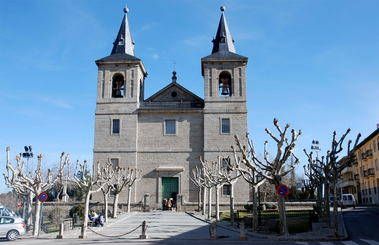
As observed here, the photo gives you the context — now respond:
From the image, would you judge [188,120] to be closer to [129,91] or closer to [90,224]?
[129,91]

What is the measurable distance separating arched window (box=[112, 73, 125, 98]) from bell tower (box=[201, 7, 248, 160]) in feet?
29.2

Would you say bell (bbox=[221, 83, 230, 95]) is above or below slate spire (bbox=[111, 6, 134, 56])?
below

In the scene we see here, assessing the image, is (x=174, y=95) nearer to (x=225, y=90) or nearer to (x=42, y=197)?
(x=225, y=90)

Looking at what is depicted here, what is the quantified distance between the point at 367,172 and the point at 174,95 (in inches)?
1187

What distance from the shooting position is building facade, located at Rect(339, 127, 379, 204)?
169 feet

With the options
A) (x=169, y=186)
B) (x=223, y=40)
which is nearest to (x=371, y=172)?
(x=223, y=40)

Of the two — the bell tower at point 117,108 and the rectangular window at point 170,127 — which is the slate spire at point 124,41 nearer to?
the bell tower at point 117,108

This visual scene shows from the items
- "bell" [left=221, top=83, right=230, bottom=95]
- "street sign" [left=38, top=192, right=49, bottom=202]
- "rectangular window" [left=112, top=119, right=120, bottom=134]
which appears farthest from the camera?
"bell" [left=221, top=83, right=230, bottom=95]

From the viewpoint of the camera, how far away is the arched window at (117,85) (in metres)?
42.7

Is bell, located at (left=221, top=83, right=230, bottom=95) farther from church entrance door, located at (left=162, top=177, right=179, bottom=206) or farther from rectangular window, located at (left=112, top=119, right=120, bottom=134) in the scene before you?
rectangular window, located at (left=112, top=119, right=120, bottom=134)

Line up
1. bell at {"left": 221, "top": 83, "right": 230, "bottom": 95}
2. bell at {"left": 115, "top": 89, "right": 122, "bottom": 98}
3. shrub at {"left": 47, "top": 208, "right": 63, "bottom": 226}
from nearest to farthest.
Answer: shrub at {"left": 47, "top": 208, "right": 63, "bottom": 226}
bell at {"left": 221, "top": 83, "right": 230, "bottom": 95}
bell at {"left": 115, "top": 89, "right": 122, "bottom": 98}

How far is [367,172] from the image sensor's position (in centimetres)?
5472

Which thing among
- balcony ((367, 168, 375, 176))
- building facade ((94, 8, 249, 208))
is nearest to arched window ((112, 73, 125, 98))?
building facade ((94, 8, 249, 208))

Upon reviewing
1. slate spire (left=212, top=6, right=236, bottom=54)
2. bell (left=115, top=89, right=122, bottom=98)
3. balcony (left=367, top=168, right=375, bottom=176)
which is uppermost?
slate spire (left=212, top=6, right=236, bottom=54)
